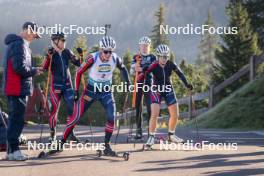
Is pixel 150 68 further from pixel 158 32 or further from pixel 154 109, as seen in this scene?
pixel 158 32

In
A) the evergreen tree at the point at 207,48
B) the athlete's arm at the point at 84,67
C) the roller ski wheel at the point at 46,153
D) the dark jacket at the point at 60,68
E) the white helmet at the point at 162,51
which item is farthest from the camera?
the evergreen tree at the point at 207,48

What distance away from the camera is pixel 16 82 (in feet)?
28.6

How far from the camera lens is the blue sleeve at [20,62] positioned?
28.0 feet

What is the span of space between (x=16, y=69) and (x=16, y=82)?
0.28m

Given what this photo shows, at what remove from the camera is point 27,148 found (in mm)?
10680

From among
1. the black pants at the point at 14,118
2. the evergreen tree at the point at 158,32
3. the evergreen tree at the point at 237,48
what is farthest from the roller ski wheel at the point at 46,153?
the evergreen tree at the point at 158,32

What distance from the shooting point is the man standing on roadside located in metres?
8.62

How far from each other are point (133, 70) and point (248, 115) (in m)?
7.98

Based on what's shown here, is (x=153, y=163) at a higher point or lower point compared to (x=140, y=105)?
lower

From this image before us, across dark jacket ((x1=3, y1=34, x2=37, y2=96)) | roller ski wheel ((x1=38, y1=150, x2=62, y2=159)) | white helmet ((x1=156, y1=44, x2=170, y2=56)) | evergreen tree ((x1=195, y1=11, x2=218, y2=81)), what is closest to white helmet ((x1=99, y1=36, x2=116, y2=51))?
dark jacket ((x1=3, y1=34, x2=37, y2=96))

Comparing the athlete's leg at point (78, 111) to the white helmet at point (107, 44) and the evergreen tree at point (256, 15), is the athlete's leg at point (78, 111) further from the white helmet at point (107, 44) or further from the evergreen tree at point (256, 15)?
the evergreen tree at point (256, 15)

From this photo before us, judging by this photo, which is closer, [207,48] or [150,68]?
[150,68]

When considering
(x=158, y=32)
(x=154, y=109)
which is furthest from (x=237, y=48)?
(x=158, y=32)

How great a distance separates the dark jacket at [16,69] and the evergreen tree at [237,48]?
2750 centimetres
